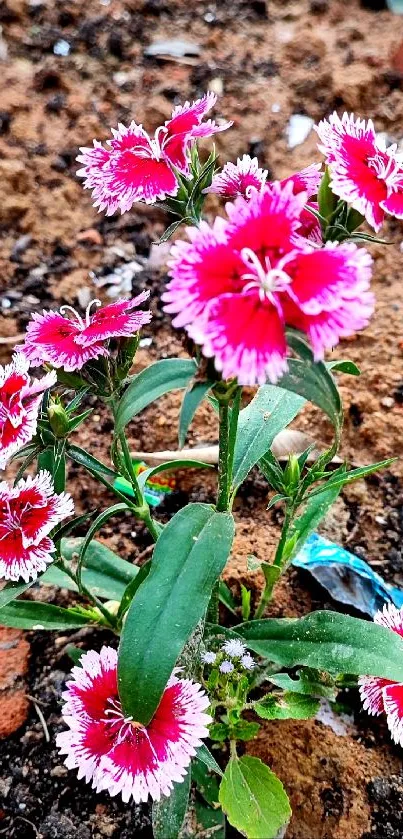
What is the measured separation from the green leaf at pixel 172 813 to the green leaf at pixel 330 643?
0.98ft

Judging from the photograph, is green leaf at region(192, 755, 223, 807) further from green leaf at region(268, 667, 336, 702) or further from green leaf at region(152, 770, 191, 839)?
green leaf at region(268, 667, 336, 702)

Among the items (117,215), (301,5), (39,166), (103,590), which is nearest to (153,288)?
(117,215)

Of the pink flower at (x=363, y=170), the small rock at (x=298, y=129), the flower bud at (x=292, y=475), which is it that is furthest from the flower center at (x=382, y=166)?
the small rock at (x=298, y=129)

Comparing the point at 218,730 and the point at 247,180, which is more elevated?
the point at 247,180

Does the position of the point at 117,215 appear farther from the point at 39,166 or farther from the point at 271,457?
the point at 271,457

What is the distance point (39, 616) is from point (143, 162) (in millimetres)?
970

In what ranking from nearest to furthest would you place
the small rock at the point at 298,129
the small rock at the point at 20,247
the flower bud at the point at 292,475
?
the flower bud at the point at 292,475
the small rock at the point at 20,247
the small rock at the point at 298,129

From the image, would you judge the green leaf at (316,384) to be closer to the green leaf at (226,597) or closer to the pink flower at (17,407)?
the pink flower at (17,407)

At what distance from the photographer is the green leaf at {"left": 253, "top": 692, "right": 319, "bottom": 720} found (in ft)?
5.19

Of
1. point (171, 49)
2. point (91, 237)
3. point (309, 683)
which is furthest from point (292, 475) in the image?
point (171, 49)

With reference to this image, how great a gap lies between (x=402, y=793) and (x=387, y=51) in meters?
2.95

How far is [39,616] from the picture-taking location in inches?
69.2

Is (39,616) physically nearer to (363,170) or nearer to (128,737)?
(128,737)

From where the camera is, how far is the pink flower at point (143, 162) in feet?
4.39
